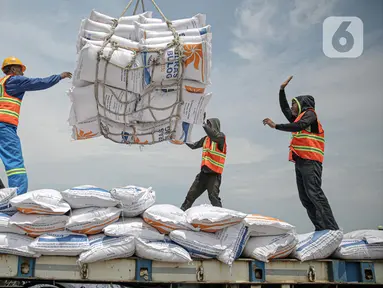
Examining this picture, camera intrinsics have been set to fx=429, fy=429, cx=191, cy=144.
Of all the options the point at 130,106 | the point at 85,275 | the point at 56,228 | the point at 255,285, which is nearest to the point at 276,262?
the point at 255,285

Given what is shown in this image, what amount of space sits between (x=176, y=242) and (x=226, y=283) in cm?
51

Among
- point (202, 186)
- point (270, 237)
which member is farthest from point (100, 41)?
point (202, 186)

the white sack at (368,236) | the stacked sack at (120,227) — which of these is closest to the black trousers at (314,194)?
the white sack at (368,236)

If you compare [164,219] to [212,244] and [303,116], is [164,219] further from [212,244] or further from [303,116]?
[303,116]

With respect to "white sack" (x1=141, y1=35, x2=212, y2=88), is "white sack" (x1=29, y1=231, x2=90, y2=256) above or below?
below

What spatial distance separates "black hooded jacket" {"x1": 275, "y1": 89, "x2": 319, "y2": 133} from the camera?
13.6ft

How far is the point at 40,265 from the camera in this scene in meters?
3.29

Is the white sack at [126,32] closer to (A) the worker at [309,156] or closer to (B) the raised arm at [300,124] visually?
(A) the worker at [309,156]

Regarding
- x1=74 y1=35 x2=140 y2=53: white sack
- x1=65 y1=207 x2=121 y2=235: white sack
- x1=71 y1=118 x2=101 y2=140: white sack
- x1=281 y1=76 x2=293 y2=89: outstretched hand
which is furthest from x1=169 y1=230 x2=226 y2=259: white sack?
x1=281 y1=76 x2=293 y2=89: outstretched hand

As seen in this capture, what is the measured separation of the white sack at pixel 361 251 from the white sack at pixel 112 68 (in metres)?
2.41

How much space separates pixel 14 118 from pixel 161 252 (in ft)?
8.21

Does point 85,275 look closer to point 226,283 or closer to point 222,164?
point 226,283

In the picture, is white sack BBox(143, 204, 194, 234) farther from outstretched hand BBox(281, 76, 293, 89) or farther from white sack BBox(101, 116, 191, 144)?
outstretched hand BBox(281, 76, 293, 89)

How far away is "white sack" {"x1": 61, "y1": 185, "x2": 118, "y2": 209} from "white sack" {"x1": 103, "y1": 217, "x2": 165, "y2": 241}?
0.18 m
